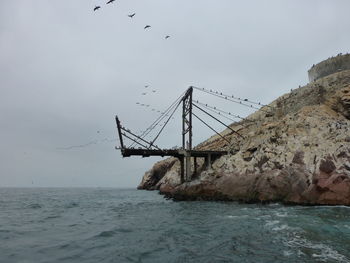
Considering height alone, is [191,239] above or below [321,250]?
above

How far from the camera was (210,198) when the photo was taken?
40.9 m

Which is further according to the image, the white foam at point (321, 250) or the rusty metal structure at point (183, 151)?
the rusty metal structure at point (183, 151)

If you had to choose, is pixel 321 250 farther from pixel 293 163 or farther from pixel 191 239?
pixel 293 163

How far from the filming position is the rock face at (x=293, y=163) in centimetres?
3241

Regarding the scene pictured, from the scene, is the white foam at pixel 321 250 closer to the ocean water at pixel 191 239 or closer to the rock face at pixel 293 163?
the ocean water at pixel 191 239

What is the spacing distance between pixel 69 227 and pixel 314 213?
19550mm

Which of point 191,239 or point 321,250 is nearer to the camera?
point 321,250

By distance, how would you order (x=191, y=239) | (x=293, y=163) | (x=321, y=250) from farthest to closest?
(x=293, y=163) → (x=191, y=239) → (x=321, y=250)

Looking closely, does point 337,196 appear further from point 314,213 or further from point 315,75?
point 315,75

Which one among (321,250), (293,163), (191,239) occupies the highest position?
(293,163)

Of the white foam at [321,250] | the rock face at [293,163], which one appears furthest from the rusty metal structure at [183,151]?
the white foam at [321,250]

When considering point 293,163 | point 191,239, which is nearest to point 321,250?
point 191,239

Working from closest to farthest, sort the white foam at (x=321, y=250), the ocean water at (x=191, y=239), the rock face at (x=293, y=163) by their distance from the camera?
the white foam at (x=321, y=250) < the ocean water at (x=191, y=239) < the rock face at (x=293, y=163)

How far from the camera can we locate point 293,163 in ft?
117
